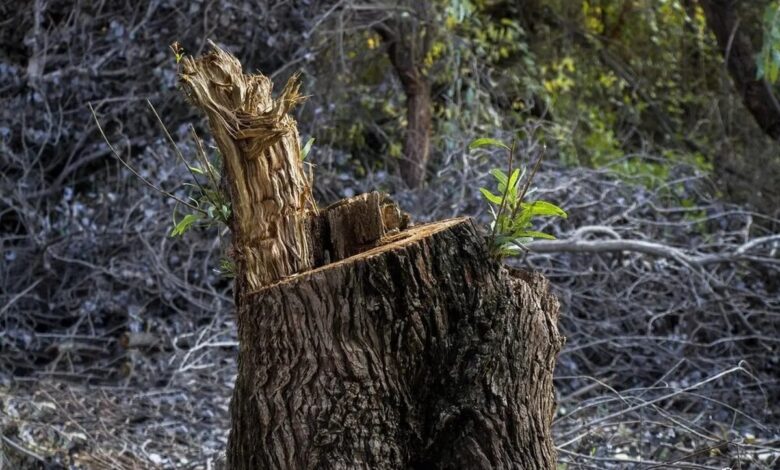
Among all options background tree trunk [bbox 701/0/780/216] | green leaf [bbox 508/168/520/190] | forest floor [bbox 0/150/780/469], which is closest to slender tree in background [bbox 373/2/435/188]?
forest floor [bbox 0/150/780/469]

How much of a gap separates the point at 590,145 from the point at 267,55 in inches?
115

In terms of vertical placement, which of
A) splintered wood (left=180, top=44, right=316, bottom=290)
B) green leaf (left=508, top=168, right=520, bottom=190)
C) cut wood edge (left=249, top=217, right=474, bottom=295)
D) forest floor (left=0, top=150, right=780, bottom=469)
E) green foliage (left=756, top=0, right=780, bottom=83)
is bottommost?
forest floor (left=0, top=150, right=780, bottom=469)

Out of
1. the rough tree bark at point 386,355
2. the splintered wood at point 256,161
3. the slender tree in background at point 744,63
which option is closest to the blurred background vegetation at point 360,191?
the slender tree in background at point 744,63

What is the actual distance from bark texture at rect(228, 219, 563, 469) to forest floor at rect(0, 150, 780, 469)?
6.19 feet

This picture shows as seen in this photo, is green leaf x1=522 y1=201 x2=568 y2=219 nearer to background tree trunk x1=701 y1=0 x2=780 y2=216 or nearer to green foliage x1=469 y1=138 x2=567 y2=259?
green foliage x1=469 y1=138 x2=567 y2=259

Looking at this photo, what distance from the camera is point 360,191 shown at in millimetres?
6934

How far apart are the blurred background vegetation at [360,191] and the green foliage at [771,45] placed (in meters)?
0.02

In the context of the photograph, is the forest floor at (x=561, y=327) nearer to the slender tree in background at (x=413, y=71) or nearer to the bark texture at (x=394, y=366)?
the slender tree in background at (x=413, y=71)

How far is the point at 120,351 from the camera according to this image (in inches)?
228

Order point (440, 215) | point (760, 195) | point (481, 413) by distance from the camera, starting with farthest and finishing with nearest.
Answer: point (760, 195) → point (440, 215) → point (481, 413)

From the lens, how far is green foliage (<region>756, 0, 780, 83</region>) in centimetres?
562

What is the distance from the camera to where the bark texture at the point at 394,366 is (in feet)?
7.69

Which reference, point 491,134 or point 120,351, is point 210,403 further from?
point 491,134

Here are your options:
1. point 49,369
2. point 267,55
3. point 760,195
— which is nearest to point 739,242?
point 760,195
